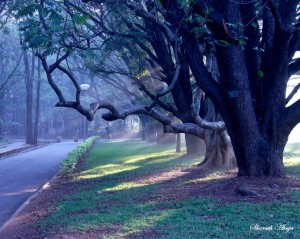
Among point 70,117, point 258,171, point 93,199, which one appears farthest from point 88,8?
point 70,117

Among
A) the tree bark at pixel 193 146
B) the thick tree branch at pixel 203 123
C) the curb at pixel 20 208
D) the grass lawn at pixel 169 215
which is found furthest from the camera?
the tree bark at pixel 193 146

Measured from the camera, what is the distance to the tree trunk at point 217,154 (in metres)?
14.7

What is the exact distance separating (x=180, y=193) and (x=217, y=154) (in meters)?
5.29

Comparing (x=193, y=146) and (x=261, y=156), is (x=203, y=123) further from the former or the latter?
(x=193, y=146)

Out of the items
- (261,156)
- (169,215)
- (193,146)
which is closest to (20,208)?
(169,215)

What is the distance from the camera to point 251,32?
35.4 ft

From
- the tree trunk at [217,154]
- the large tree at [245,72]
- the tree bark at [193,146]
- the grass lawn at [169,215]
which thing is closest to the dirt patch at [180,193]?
the grass lawn at [169,215]

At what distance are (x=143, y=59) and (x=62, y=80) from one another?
140ft

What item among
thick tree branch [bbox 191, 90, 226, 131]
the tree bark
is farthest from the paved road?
the tree bark

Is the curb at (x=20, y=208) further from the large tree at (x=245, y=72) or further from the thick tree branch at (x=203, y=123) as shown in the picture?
the thick tree branch at (x=203, y=123)

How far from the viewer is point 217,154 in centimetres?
1483

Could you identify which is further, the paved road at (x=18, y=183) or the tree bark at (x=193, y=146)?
the tree bark at (x=193, y=146)

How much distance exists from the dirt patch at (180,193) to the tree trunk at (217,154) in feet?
5.10

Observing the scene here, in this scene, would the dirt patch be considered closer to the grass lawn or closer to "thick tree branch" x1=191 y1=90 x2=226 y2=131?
the grass lawn
